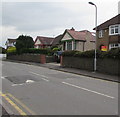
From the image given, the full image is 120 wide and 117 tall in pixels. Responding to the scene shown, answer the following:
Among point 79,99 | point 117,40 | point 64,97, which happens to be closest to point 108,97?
point 79,99

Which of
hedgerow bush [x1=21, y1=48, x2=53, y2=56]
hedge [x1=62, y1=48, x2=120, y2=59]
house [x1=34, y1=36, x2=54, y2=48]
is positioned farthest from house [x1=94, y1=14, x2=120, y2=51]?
house [x1=34, y1=36, x2=54, y2=48]

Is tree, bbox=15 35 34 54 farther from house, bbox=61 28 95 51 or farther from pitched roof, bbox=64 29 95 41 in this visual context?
pitched roof, bbox=64 29 95 41

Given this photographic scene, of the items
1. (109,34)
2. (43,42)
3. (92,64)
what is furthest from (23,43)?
(92,64)

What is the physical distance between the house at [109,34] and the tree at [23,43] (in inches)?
801

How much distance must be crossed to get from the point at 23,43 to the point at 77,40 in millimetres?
14821

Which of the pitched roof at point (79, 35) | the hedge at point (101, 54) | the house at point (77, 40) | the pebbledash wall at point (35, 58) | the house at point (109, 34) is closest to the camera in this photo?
the hedge at point (101, 54)

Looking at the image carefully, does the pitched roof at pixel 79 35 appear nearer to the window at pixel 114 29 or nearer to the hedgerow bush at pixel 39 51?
the hedgerow bush at pixel 39 51

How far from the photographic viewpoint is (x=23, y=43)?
147 ft

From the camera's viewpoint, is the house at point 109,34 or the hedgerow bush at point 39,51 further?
the hedgerow bush at point 39,51

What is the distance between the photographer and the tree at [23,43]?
4391 centimetres

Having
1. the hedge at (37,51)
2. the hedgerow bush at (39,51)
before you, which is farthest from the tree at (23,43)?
the hedgerow bush at (39,51)

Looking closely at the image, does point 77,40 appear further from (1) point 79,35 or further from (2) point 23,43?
(2) point 23,43

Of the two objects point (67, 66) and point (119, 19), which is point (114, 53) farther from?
point (119, 19)

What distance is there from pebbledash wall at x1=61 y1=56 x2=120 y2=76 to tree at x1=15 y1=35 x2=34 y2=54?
2142cm
